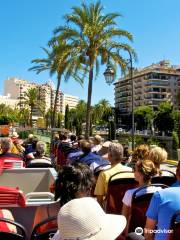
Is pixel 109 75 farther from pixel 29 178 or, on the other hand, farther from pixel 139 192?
pixel 139 192

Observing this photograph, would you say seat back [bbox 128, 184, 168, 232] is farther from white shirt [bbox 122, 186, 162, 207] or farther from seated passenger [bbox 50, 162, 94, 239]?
seated passenger [bbox 50, 162, 94, 239]

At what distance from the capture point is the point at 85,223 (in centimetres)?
200

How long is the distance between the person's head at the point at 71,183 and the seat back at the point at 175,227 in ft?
2.47

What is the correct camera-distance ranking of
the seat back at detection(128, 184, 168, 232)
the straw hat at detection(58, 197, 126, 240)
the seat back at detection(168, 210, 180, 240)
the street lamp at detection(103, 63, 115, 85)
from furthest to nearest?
the street lamp at detection(103, 63, 115, 85)
the seat back at detection(128, 184, 168, 232)
the seat back at detection(168, 210, 180, 240)
the straw hat at detection(58, 197, 126, 240)

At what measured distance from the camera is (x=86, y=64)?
26.0 metres

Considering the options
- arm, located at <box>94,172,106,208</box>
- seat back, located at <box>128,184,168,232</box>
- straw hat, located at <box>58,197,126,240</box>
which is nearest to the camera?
straw hat, located at <box>58,197,126,240</box>

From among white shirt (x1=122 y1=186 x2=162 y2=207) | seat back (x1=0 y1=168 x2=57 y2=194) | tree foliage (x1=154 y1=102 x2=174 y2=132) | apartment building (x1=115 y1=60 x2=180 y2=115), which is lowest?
seat back (x1=0 y1=168 x2=57 y2=194)

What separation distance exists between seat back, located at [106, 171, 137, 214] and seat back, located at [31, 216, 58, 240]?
1.91 meters

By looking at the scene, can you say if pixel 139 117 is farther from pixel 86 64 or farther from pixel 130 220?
pixel 130 220

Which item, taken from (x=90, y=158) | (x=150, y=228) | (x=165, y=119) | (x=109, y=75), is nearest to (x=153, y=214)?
(x=150, y=228)

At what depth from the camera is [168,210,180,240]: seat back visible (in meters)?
3.15

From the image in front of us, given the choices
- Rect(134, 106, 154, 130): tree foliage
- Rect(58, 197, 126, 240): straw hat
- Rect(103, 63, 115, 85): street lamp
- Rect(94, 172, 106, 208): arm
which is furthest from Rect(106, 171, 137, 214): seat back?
Rect(134, 106, 154, 130): tree foliage

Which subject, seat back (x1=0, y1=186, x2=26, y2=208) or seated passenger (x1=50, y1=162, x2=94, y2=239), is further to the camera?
seat back (x1=0, y1=186, x2=26, y2=208)

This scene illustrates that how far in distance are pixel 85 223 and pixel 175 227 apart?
1.42 m
